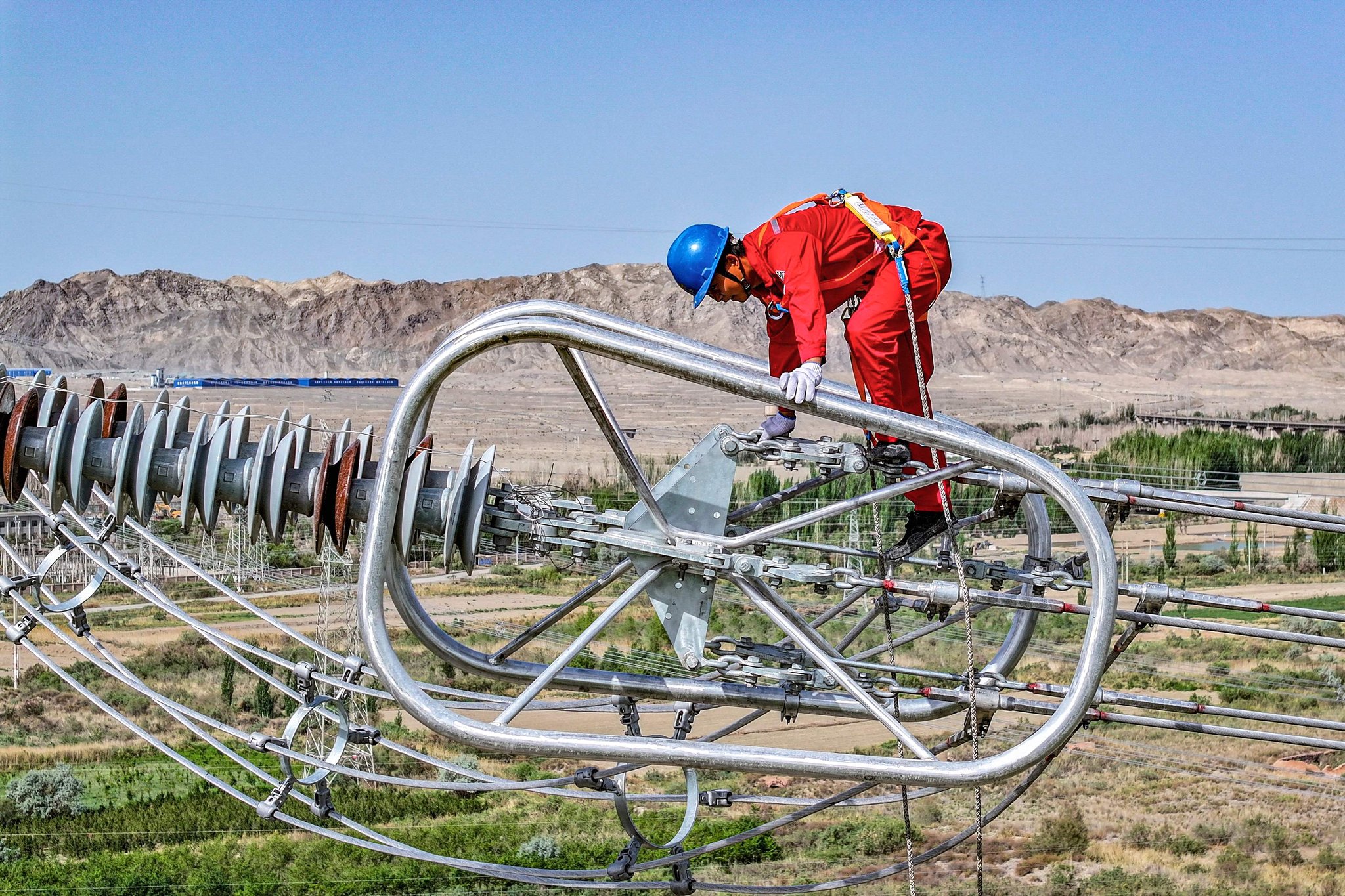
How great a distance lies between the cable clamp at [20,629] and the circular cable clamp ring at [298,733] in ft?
4.53

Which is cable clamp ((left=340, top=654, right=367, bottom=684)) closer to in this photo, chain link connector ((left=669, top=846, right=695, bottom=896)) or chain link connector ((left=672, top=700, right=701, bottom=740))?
chain link connector ((left=672, top=700, right=701, bottom=740))

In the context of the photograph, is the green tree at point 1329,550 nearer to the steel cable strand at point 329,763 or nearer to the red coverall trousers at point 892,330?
the red coverall trousers at point 892,330

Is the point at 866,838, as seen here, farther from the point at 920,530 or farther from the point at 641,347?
the point at 641,347

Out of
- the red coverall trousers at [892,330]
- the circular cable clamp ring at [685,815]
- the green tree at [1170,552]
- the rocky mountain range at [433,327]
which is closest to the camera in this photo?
the red coverall trousers at [892,330]

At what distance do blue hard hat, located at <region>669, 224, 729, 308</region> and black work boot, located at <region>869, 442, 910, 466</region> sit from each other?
0.94 metres

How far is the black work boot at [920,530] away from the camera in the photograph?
587 cm

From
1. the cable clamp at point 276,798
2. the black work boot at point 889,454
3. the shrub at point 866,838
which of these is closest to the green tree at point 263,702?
the shrub at point 866,838

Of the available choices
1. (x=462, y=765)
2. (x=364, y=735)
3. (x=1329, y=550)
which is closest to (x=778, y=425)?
(x=364, y=735)

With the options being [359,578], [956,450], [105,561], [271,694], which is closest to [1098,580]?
[956,450]

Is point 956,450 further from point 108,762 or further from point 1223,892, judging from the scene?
point 108,762

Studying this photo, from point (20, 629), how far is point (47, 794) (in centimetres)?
1824

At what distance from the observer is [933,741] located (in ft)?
80.2

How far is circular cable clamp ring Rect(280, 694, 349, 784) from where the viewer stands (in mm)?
5910

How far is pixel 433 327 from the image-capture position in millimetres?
148500
